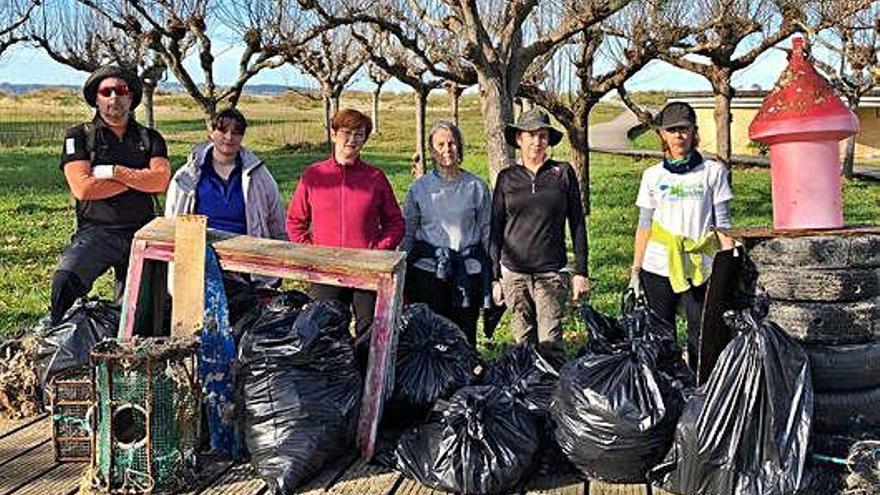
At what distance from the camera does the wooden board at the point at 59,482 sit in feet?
13.7

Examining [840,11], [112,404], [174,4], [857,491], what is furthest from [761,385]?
[840,11]

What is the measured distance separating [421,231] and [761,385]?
2.17m

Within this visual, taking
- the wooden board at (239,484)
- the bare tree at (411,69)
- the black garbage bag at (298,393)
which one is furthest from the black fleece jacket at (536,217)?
the bare tree at (411,69)

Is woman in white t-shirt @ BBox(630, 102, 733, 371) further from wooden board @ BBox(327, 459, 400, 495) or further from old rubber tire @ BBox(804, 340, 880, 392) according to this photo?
wooden board @ BBox(327, 459, 400, 495)

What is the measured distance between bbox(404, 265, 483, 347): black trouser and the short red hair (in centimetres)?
85

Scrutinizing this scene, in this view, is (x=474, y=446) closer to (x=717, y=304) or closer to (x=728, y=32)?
(x=717, y=304)

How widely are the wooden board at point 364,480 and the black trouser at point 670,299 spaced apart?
1.68 meters

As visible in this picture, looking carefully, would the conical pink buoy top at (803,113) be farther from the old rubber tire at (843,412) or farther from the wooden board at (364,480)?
the wooden board at (364,480)

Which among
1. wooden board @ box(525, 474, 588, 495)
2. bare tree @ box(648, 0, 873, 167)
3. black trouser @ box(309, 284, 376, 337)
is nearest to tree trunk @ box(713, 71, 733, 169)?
bare tree @ box(648, 0, 873, 167)

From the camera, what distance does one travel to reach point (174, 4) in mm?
17328

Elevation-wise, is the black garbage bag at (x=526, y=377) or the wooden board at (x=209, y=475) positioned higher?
the black garbage bag at (x=526, y=377)

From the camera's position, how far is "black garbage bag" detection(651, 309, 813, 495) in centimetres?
381

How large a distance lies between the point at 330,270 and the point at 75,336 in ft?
4.92

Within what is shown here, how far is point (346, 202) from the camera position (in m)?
5.12
